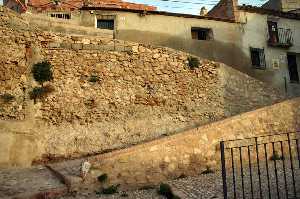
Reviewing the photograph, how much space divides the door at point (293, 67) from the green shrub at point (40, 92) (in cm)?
1631

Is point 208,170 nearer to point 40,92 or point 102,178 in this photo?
point 102,178

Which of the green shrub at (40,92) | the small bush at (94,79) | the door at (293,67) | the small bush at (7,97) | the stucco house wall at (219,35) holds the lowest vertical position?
the small bush at (7,97)

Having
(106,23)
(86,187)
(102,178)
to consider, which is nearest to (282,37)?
(106,23)

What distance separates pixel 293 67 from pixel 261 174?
16.5m

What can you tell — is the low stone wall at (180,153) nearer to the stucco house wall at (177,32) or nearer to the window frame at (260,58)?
the stucco house wall at (177,32)

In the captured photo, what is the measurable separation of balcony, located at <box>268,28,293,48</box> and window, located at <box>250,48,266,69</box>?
113 cm

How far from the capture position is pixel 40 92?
13.4m

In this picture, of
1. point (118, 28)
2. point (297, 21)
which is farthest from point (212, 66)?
point (297, 21)

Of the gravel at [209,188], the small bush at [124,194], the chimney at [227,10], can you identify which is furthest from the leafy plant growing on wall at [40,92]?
the chimney at [227,10]

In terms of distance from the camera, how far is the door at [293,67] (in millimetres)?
23844

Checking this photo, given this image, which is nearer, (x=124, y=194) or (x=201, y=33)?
(x=124, y=194)

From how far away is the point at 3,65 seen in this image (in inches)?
520

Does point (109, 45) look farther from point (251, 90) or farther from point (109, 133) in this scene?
point (251, 90)

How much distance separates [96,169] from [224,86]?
9.36 m
